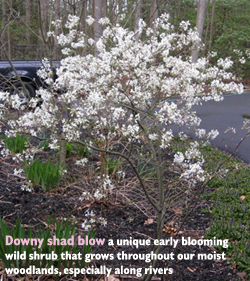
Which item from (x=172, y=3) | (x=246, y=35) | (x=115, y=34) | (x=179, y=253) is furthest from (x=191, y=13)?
(x=179, y=253)

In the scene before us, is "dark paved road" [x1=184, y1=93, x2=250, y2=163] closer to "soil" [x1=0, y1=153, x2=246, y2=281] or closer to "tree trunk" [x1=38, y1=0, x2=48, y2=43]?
"soil" [x1=0, y1=153, x2=246, y2=281]

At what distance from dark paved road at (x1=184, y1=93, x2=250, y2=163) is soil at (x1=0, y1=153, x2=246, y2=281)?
3349 millimetres

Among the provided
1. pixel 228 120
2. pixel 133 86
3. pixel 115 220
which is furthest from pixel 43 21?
pixel 228 120

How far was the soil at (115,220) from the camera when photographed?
308cm

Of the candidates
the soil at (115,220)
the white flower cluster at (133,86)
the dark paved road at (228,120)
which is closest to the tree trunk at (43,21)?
the white flower cluster at (133,86)

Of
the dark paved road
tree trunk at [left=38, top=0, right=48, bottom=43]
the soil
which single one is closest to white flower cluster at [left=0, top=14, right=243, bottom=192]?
the soil

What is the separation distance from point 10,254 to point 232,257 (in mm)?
1935

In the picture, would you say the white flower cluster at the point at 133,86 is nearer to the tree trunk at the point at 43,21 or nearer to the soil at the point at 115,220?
the soil at the point at 115,220

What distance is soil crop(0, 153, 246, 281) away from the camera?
3076mm

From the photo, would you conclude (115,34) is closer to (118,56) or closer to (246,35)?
(118,56)

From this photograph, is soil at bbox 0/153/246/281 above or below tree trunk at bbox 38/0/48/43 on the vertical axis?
below

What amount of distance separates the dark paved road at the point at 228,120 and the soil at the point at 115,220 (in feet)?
11.0

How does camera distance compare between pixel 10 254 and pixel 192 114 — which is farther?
pixel 192 114

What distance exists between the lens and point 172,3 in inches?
909
